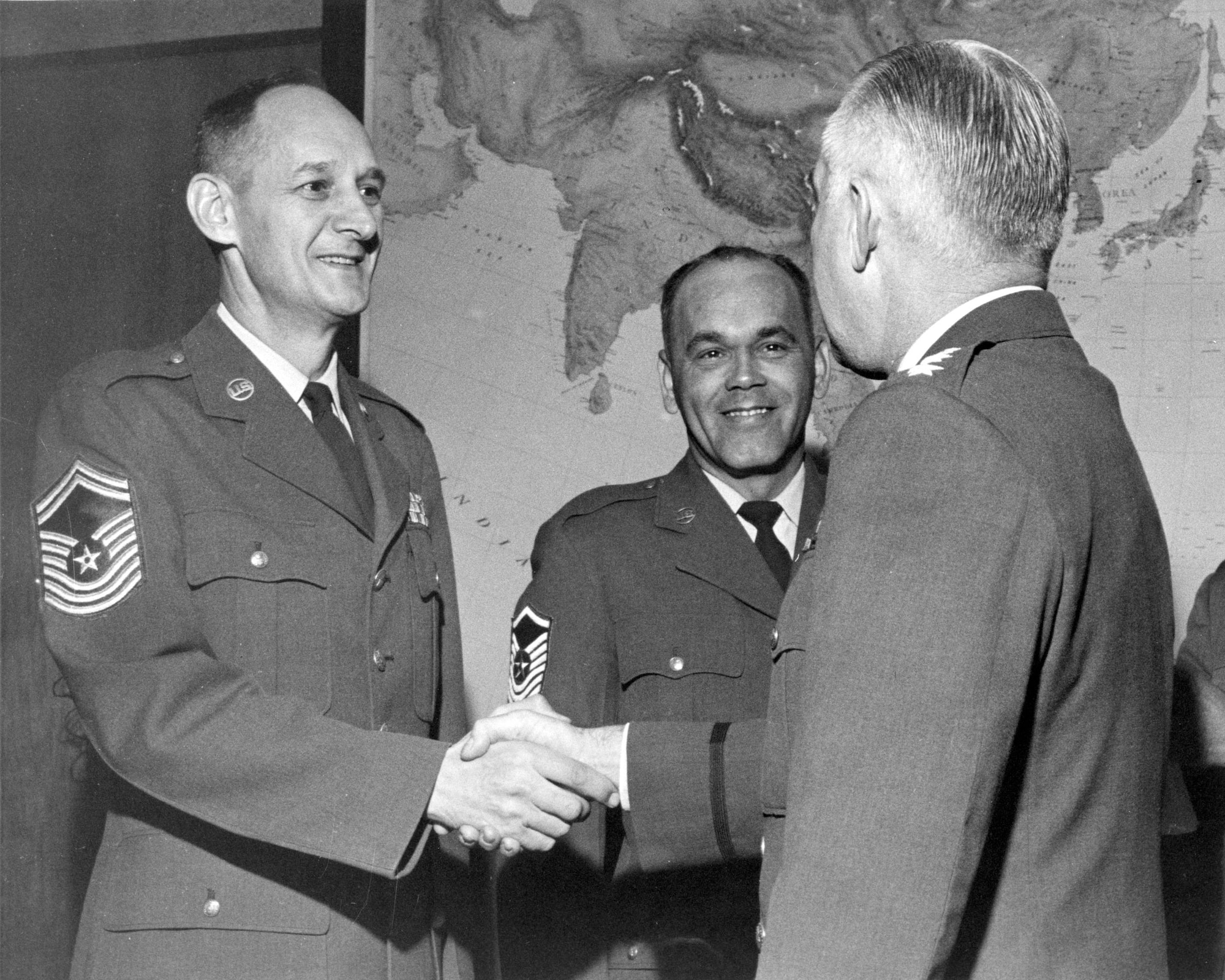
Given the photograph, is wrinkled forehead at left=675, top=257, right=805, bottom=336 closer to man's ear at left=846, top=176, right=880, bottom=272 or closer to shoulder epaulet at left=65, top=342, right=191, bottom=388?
shoulder epaulet at left=65, top=342, right=191, bottom=388

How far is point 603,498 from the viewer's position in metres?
Answer: 2.43

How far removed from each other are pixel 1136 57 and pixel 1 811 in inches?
101

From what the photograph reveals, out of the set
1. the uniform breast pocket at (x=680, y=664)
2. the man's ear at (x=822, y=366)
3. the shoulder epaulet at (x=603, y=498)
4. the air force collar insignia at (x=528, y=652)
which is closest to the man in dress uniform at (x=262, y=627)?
the air force collar insignia at (x=528, y=652)

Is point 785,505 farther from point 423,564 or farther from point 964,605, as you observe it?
point 964,605

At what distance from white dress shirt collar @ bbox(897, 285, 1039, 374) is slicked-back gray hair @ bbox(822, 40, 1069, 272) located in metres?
0.03

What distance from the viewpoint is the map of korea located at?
3.03 metres

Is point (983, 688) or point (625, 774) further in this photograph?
point (625, 774)

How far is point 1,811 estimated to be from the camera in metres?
2.41

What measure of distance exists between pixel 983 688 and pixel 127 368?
3.96 feet

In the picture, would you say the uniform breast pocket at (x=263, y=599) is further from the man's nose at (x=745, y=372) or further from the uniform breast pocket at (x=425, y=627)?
the man's nose at (x=745, y=372)

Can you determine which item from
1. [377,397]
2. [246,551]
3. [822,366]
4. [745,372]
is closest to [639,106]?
[822,366]

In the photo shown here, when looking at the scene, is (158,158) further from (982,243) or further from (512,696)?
(982,243)

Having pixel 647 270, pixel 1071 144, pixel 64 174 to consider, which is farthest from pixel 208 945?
pixel 1071 144

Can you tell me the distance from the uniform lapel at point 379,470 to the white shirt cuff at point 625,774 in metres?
0.39
